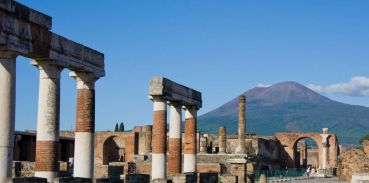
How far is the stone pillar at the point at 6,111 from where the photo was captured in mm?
14797

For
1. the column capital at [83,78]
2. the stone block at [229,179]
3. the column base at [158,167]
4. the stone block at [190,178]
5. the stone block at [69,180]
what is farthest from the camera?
the stone block at [229,179]

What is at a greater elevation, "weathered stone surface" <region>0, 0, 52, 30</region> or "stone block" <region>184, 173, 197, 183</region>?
"weathered stone surface" <region>0, 0, 52, 30</region>

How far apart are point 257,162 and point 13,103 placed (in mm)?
39203

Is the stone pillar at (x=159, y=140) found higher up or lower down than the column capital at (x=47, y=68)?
lower down

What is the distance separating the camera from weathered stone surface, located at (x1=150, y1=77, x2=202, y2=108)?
22.6 metres

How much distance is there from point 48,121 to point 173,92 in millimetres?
7554

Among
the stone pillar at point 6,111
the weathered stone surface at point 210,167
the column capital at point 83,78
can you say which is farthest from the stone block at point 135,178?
the weathered stone surface at point 210,167

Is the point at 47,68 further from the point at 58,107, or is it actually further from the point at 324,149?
the point at 324,149

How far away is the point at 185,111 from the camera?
88.4ft

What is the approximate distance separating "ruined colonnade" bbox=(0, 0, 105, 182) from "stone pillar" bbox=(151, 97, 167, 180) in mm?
4366

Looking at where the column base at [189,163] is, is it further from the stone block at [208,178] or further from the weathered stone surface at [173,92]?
the stone block at [208,178]

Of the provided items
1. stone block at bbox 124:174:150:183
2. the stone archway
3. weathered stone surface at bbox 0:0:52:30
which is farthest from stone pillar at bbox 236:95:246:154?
weathered stone surface at bbox 0:0:52:30

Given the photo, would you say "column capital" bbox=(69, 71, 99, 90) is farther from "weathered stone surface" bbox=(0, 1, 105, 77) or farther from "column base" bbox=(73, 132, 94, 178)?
"column base" bbox=(73, 132, 94, 178)

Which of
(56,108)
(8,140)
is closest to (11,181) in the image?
(8,140)
